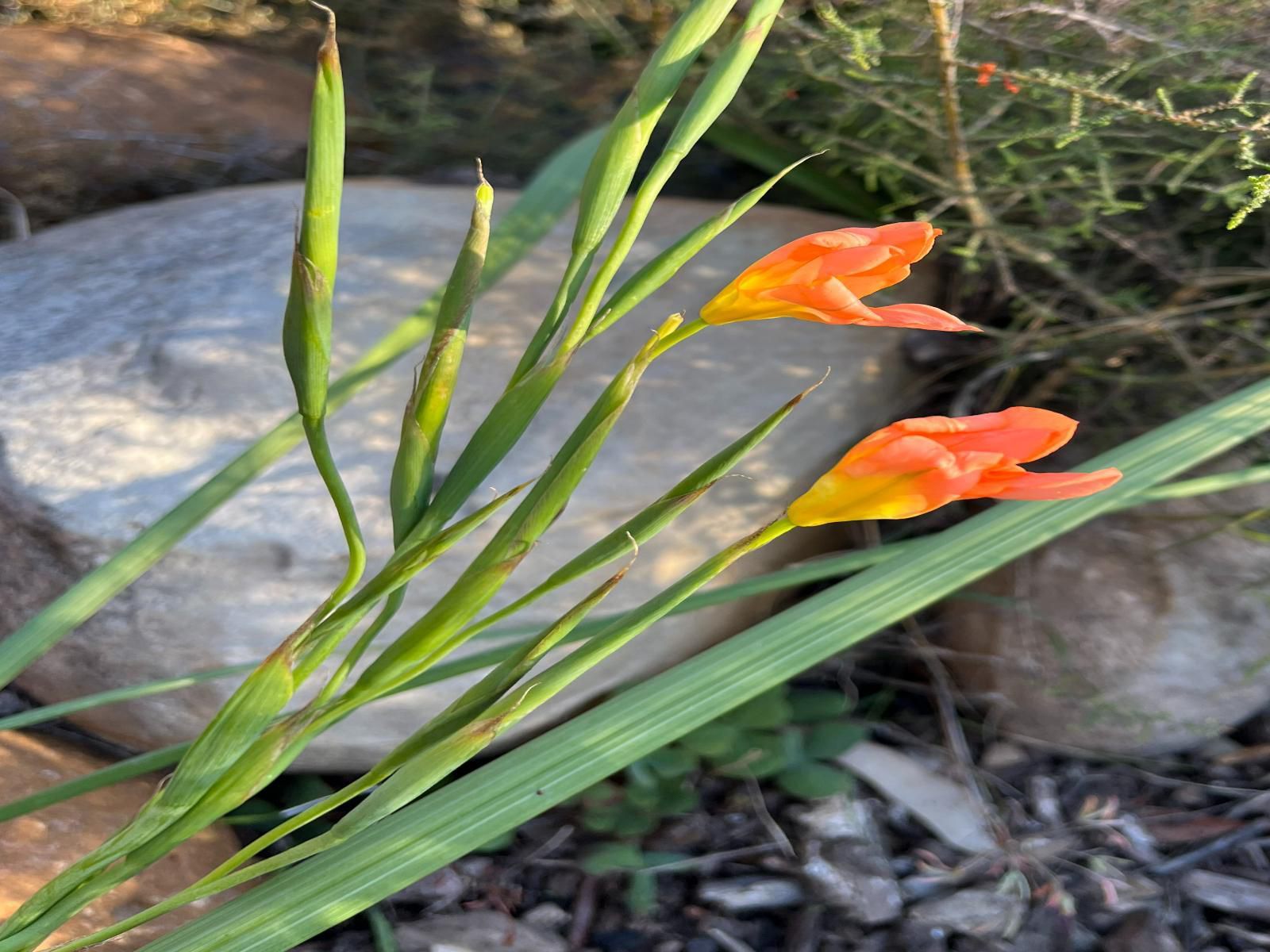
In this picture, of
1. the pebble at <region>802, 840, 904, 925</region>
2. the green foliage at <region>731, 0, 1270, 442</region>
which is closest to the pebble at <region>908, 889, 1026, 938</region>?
the pebble at <region>802, 840, 904, 925</region>

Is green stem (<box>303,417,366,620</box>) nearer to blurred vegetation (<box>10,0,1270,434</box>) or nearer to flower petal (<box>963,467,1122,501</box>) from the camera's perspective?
flower petal (<box>963,467,1122,501</box>)

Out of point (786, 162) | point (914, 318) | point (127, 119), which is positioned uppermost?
point (914, 318)

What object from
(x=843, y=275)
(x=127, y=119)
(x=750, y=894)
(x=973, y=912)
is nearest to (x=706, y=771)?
(x=750, y=894)

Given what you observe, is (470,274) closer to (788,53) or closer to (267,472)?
(267,472)

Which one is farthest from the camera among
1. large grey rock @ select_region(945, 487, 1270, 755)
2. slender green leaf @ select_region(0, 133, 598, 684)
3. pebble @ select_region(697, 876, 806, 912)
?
large grey rock @ select_region(945, 487, 1270, 755)

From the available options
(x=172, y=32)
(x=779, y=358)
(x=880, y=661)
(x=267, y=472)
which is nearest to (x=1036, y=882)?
(x=880, y=661)

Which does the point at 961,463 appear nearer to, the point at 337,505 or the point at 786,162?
the point at 337,505
